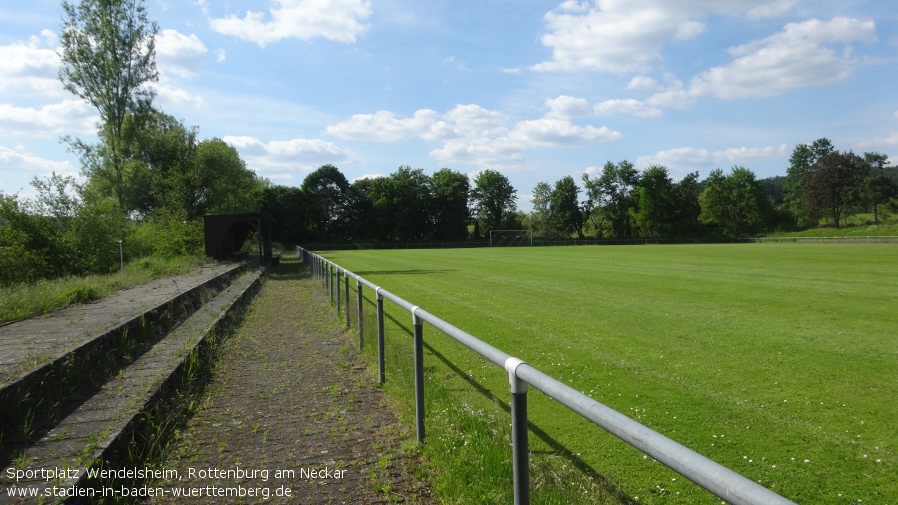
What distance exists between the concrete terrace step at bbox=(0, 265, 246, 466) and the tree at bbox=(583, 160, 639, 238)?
282 ft

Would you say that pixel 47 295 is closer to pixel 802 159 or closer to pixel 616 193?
pixel 616 193

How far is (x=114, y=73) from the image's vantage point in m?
33.2

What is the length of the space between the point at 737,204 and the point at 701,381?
87878 mm

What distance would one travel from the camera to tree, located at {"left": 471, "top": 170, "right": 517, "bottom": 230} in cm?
9338

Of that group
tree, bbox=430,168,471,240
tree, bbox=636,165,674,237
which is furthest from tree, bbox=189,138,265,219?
tree, bbox=636,165,674,237

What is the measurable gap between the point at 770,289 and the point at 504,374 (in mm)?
10203

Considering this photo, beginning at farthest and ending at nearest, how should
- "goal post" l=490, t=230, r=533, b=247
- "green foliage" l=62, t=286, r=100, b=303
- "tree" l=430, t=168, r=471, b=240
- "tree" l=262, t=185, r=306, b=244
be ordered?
"tree" l=430, t=168, r=471, b=240 < "goal post" l=490, t=230, r=533, b=247 < "tree" l=262, t=185, r=306, b=244 < "green foliage" l=62, t=286, r=100, b=303

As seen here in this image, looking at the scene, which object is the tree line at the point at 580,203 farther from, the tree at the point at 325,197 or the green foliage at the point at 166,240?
the green foliage at the point at 166,240

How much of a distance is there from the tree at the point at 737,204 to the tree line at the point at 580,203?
15cm

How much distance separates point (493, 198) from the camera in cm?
9338

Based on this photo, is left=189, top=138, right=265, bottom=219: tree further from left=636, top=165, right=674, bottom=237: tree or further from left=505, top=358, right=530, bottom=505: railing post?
left=636, top=165, right=674, bottom=237: tree

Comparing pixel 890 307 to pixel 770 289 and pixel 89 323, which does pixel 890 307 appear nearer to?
pixel 770 289

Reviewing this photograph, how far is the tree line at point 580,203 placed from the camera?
255 feet

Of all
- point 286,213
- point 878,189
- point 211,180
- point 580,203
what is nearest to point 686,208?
point 580,203
